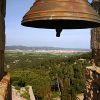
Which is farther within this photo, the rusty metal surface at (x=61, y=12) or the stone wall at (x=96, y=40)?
the stone wall at (x=96, y=40)

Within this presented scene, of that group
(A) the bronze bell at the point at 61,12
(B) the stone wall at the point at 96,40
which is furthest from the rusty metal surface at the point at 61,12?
(B) the stone wall at the point at 96,40

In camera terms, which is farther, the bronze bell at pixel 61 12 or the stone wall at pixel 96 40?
the stone wall at pixel 96 40

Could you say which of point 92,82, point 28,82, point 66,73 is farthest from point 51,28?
point 66,73

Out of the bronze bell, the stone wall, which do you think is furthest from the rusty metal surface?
the stone wall

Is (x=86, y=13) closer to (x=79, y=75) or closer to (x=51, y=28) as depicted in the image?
(x=51, y=28)

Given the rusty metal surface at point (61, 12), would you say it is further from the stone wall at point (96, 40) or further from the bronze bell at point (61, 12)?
the stone wall at point (96, 40)

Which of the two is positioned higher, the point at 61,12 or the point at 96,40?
the point at 61,12

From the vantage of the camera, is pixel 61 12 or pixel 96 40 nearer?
pixel 61 12

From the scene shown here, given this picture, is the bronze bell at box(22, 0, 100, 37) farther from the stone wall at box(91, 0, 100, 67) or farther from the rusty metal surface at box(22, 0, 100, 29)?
the stone wall at box(91, 0, 100, 67)

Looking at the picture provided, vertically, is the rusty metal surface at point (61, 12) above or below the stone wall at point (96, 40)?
above

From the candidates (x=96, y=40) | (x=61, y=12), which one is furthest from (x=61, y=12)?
(x=96, y=40)

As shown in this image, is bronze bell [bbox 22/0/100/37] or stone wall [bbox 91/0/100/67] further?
stone wall [bbox 91/0/100/67]

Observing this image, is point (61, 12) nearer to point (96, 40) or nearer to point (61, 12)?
point (61, 12)

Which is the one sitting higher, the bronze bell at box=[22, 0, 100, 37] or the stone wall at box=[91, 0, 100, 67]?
the bronze bell at box=[22, 0, 100, 37]
